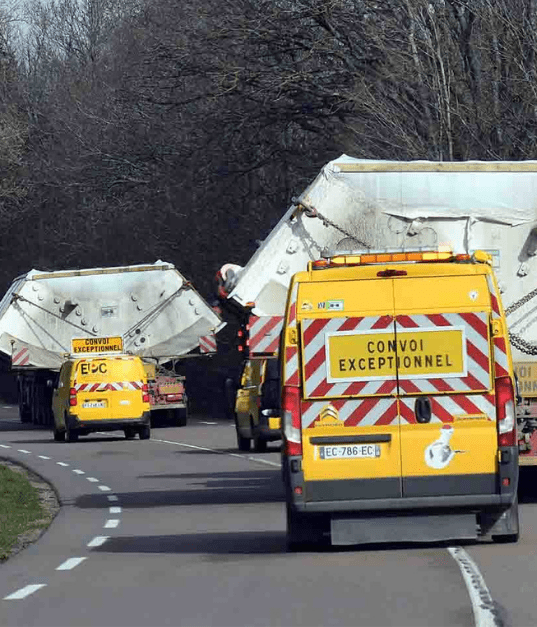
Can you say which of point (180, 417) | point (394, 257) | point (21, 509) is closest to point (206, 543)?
point (394, 257)

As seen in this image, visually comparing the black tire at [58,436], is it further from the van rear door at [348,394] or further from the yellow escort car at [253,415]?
the van rear door at [348,394]

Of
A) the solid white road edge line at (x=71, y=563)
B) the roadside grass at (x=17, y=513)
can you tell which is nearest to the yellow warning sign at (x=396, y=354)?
the solid white road edge line at (x=71, y=563)

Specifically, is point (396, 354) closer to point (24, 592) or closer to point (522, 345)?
point (24, 592)

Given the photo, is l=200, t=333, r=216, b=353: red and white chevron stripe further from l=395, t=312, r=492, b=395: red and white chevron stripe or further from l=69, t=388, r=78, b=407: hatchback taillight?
l=395, t=312, r=492, b=395: red and white chevron stripe

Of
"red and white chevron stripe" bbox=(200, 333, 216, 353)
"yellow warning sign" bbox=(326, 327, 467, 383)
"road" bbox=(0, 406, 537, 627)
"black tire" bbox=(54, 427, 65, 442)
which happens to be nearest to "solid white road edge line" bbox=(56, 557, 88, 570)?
"road" bbox=(0, 406, 537, 627)

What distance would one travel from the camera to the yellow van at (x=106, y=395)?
36938 millimetres

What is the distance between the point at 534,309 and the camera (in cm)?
1875

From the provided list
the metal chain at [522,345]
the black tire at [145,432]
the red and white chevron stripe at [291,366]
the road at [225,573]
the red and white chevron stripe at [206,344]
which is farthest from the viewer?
the red and white chevron stripe at [206,344]

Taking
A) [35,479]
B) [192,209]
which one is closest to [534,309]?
[35,479]

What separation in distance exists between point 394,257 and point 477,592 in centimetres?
398

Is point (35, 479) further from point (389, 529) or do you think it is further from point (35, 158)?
point (35, 158)

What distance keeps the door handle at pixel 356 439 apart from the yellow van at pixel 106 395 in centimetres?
2305

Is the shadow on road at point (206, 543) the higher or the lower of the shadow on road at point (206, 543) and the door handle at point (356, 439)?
the lower

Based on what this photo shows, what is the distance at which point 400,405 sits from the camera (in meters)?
14.1
